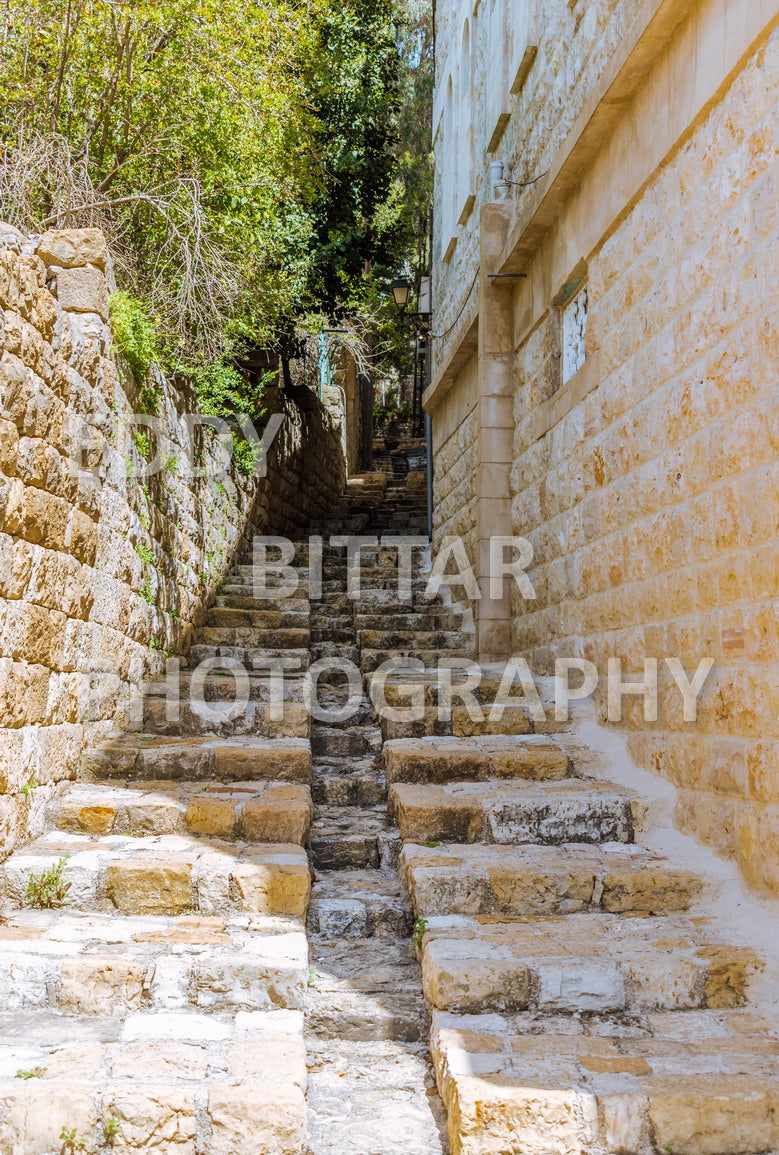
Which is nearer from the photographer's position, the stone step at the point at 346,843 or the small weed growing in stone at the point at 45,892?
the small weed growing in stone at the point at 45,892

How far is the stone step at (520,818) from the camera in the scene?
4578 mm

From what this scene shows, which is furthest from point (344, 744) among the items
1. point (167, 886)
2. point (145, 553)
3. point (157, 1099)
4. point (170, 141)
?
point (170, 141)

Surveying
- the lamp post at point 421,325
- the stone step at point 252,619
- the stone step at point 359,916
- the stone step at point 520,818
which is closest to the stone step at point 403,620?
the stone step at point 252,619

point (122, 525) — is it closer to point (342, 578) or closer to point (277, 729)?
point (277, 729)

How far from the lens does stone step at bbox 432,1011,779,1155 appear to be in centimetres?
276

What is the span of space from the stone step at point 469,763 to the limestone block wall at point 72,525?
5.21 feet

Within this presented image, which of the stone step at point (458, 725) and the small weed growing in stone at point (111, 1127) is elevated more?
the stone step at point (458, 725)

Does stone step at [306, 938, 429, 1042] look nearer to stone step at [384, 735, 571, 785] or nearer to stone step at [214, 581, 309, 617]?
stone step at [384, 735, 571, 785]

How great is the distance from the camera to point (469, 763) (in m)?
5.20

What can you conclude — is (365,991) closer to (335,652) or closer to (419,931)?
(419,931)

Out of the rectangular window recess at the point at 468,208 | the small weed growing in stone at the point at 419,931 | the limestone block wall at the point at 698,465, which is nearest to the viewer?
the limestone block wall at the point at 698,465

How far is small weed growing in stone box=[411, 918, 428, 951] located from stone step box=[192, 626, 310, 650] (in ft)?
12.3

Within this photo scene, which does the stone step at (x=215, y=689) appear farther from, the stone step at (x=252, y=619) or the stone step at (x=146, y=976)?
the stone step at (x=146, y=976)

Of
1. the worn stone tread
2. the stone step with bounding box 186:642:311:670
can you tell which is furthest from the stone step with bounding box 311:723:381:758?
the worn stone tread
